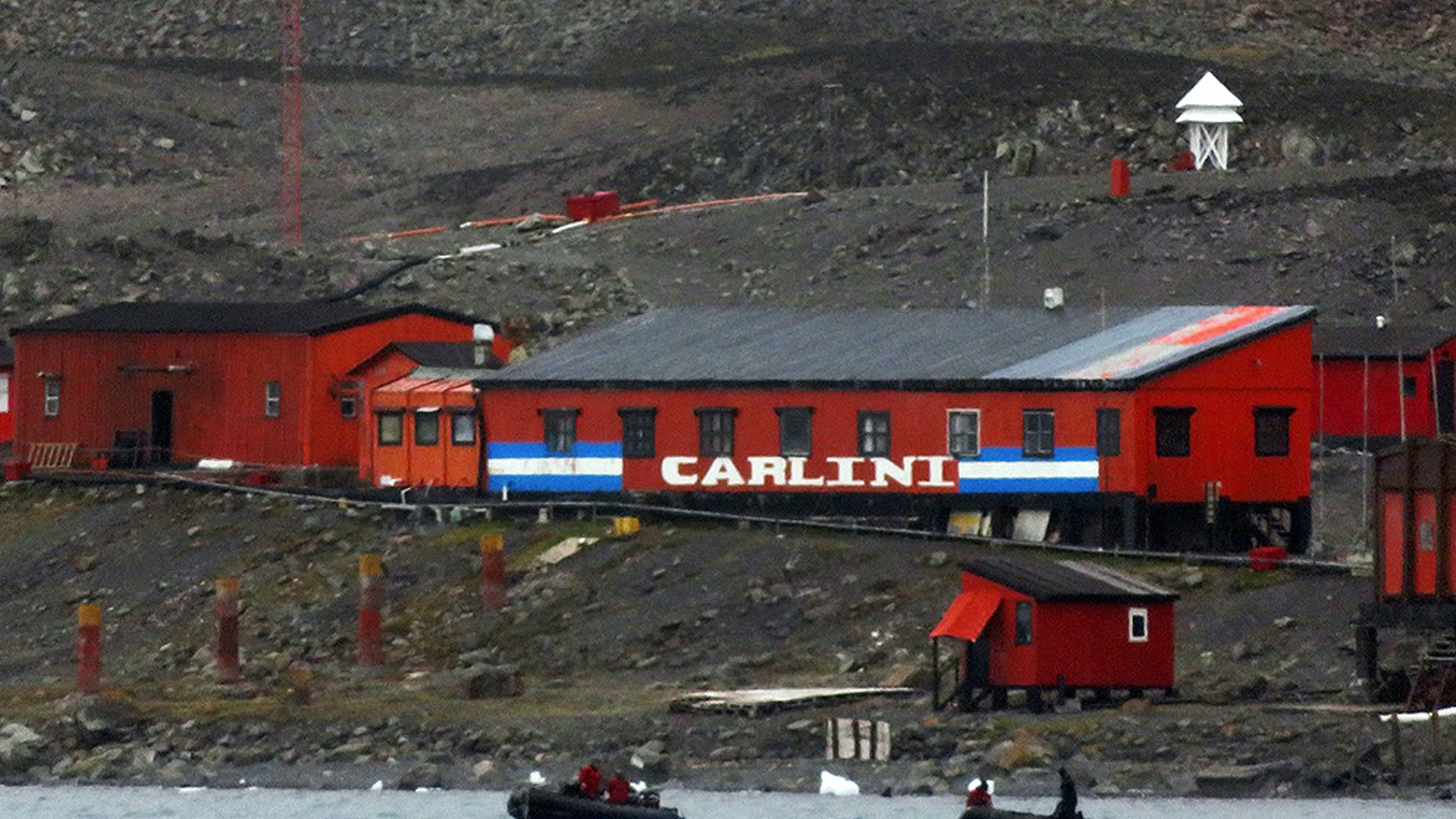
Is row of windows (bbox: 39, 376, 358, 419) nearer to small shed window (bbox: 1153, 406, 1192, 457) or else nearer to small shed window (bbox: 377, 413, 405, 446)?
small shed window (bbox: 377, 413, 405, 446)

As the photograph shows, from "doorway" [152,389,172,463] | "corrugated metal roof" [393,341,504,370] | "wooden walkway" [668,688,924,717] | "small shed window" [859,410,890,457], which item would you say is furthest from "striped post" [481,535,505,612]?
"doorway" [152,389,172,463]

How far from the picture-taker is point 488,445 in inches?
3135

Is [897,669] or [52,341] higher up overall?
[52,341]

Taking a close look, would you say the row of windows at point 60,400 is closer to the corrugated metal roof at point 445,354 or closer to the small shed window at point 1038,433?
the corrugated metal roof at point 445,354

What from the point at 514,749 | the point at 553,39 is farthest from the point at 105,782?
the point at 553,39

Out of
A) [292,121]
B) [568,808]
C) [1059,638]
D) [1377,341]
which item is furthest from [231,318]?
[292,121]

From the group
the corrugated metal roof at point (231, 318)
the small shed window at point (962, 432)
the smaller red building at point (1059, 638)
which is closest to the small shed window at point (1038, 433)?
the small shed window at point (962, 432)

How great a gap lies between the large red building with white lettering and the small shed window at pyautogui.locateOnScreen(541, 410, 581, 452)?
0.10 feet

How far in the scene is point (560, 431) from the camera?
7869 centimetres

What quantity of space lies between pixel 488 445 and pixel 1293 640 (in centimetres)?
1963

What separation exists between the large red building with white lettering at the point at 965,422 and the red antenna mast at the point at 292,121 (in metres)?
38.8

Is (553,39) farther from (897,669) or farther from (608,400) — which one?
(897,669)

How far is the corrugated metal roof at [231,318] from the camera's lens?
8712 cm

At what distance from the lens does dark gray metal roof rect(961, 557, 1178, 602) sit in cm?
6169
